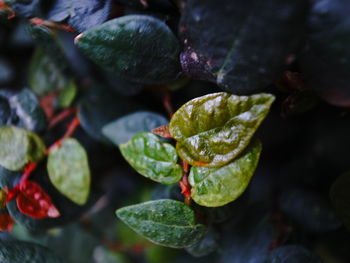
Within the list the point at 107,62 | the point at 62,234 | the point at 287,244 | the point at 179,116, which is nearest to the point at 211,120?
the point at 179,116

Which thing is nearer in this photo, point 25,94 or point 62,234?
point 25,94

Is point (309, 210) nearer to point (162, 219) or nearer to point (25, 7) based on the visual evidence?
point (162, 219)

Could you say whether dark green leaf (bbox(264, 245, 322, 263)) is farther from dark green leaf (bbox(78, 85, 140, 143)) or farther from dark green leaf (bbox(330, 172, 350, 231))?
dark green leaf (bbox(78, 85, 140, 143))

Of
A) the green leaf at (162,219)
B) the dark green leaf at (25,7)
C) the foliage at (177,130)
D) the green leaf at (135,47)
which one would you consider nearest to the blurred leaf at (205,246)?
the foliage at (177,130)

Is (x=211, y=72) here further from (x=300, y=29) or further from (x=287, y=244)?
(x=287, y=244)

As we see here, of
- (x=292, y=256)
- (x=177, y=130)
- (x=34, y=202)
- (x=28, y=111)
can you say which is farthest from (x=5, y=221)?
(x=292, y=256)

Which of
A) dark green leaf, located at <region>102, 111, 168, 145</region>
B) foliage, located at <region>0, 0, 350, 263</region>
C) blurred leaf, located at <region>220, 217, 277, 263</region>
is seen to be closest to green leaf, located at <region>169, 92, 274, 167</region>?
foliage, located at <region>0, 0, 350, 263</region>

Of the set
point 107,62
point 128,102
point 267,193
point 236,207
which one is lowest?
point 267,193
